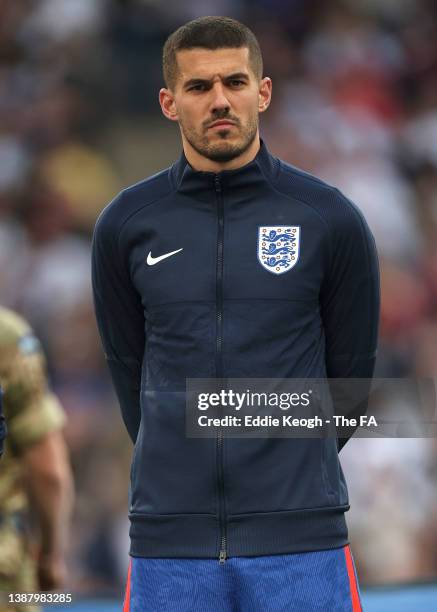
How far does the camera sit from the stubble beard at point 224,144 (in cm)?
320

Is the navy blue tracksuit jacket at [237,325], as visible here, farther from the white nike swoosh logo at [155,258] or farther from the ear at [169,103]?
the ear at [169,103]

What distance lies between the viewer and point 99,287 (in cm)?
348

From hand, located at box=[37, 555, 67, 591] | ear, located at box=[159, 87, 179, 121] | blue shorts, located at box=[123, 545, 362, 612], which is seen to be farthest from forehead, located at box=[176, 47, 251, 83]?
hand, located at box=[37, 555, 67, 591]

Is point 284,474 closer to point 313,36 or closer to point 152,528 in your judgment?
point 152,528

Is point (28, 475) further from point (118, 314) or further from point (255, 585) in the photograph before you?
point (255, 585)

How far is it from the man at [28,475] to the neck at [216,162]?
4.49 ft

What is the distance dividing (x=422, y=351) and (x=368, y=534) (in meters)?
1.31

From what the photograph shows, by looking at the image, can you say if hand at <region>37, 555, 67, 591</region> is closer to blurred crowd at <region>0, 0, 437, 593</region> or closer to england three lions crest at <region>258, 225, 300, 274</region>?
england three lions crest at <region>258, 225, 300, 274</region>

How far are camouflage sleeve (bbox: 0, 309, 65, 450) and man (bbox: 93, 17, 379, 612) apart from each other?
3.60 feet

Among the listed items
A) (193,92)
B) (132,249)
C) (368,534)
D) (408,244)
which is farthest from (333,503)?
(408,244)

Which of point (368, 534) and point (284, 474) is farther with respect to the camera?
point (368, 534)

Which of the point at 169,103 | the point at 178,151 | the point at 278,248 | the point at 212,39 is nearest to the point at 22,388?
the point at 169,103

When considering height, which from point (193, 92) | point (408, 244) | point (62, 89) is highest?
point (62, 89)

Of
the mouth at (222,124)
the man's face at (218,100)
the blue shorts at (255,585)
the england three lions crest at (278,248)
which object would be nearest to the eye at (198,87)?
the man's face at (218,100)
